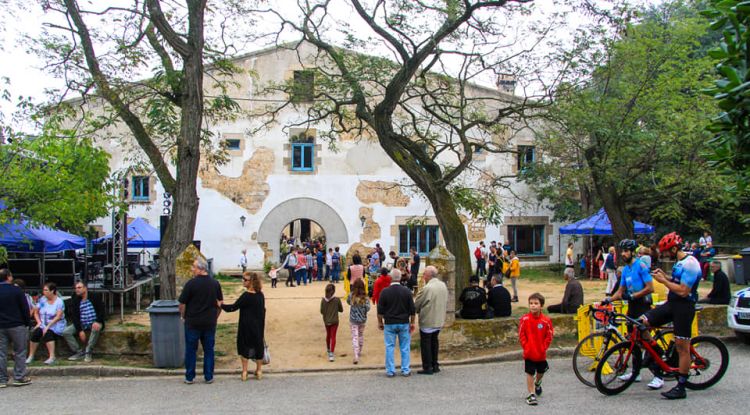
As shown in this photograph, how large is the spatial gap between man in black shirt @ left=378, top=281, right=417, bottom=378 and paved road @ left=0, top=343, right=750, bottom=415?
0.30 m

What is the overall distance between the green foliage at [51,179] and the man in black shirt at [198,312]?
15.8ft

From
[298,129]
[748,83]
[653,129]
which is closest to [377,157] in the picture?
[298,129]

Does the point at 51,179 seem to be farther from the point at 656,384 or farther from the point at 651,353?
the point at 656,384

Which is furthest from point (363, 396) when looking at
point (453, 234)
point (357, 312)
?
point (453, 234)

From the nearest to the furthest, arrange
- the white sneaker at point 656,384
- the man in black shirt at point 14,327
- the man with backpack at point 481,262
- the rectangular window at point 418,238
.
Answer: the white sneaker at point 656,384, the man in black shirt at point 14,327, the man with backpack at point 481,262, the rectangular window at point 418,238

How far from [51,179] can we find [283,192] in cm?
1239

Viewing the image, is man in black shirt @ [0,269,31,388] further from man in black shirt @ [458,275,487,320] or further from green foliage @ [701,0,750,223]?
green foliage @ [701,0,750,223]

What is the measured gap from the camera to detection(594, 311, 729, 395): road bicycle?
739cm

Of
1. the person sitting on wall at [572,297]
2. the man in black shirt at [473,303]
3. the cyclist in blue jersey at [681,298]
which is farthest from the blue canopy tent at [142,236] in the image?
the cyclist in blue jersey at [681,298]

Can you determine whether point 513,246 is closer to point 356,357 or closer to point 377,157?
point 377,157

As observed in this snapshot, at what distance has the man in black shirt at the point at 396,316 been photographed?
29.6 feet

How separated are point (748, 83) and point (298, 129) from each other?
21.9 meters

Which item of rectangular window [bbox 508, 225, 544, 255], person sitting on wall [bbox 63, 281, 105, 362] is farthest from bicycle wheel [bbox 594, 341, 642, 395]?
rectangular window [bbox 508, 225, 544, 255]

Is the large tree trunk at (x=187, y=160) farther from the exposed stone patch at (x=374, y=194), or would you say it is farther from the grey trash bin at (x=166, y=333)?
the exposed stone patch at (x=374, y=194)
